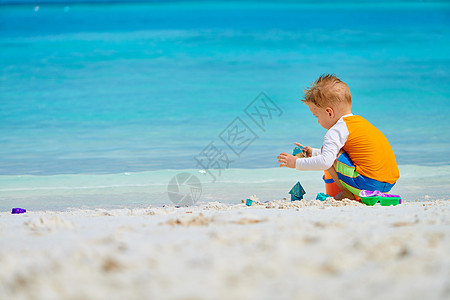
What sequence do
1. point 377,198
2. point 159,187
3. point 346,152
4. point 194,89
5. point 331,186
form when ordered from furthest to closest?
point 194,89, point 159,187, point 331,186, point 346,152, point 377,198

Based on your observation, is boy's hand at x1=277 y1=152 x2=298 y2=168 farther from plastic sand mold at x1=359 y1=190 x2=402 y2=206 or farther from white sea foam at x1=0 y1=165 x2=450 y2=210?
white sea foam at x1=0 y1=165 x2=450 y2=210

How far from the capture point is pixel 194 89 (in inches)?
405

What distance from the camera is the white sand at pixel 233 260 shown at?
1001 millimetres

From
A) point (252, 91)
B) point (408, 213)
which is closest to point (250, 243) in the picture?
point (408, 213)

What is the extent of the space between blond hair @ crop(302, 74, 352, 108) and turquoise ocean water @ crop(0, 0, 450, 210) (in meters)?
0.95

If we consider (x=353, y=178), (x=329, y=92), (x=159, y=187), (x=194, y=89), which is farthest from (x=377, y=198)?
(x=194, y=89)

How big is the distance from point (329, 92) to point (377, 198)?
0.66m

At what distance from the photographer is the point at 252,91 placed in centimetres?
1009

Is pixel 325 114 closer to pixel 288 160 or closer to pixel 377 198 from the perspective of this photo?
pixel 288 160

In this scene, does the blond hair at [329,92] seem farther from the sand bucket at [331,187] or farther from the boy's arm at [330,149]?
the sand bucket at [331,187]

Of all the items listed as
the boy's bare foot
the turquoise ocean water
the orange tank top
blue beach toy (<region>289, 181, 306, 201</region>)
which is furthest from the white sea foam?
the orange tank top

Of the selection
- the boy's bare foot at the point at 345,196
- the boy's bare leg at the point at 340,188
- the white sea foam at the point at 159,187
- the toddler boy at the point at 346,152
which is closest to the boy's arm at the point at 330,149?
the toddler boy at the point at 346,152

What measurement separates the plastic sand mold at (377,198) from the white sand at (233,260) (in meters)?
0.79

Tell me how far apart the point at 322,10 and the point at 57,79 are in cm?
920
